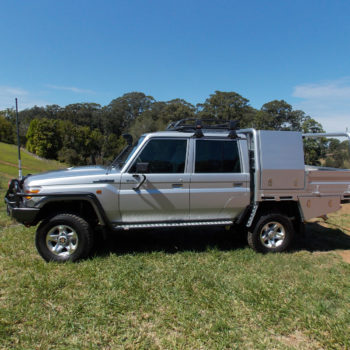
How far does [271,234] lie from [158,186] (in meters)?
2.16

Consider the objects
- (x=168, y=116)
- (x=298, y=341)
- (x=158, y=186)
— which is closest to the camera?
(x=298, y=341)

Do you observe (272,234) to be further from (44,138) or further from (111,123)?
(111,123)

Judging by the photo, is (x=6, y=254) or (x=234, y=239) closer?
(x=6, y=254)

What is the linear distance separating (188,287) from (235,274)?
818mm

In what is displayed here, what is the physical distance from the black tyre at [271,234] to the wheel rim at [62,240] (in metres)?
2.89

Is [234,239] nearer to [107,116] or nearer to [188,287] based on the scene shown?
[188,287]

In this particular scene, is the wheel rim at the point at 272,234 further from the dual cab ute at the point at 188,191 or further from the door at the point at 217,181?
the door at the point at 217,181

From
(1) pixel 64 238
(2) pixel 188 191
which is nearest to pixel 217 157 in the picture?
(2) pixel 188 191

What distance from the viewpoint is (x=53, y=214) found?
430 cm

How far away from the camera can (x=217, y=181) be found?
4633 mm

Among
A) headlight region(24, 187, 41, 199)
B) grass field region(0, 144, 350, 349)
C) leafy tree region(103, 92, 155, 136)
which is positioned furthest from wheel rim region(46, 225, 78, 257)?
leafy tree region(103, 92, 155, 136)

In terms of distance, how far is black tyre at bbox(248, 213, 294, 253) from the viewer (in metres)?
4.81

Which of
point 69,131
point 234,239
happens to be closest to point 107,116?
point 69,131

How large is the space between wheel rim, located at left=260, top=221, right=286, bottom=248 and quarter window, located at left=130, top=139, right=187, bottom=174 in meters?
1.79
